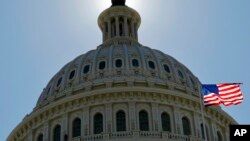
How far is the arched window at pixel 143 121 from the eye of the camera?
168ft

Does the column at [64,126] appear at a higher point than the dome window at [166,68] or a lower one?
lower

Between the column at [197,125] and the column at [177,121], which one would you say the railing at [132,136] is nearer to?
the column at [177,121]

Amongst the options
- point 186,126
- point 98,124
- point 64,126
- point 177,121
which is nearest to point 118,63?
point 98,124

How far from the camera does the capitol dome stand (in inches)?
2021

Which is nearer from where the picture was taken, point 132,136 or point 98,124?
point 132,136

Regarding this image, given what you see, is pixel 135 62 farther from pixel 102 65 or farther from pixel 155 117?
pixel 155 117

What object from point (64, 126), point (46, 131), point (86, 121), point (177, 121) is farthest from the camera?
point (46, 131)

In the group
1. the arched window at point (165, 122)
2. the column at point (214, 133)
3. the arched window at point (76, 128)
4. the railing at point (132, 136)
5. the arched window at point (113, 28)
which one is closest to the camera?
the railing at point (132, 136)

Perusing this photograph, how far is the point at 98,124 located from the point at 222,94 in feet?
82.9

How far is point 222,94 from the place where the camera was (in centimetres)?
2817

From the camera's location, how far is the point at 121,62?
5878 cm

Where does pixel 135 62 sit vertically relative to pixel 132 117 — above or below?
above

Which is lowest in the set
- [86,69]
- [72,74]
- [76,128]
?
[76,128]

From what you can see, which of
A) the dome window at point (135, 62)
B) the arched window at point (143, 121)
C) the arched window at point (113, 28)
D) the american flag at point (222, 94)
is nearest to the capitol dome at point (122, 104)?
the arched window at point (143, 121)
